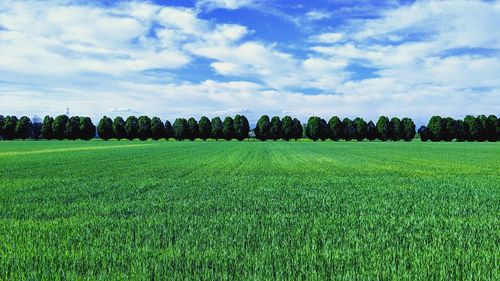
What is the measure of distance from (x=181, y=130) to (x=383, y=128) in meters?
80.7

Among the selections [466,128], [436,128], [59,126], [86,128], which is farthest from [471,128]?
[59,126]

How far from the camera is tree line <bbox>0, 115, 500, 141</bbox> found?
15675 centimetres

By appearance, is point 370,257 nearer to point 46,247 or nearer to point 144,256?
point 144,256

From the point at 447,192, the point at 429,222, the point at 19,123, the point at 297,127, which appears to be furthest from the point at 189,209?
the point at 19,123

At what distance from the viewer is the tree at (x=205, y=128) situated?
166625mm

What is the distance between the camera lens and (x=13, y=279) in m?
6.95

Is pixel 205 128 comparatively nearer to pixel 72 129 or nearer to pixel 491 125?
pixel 72 129

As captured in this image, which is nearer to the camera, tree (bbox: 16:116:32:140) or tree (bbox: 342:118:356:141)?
tree (bbox: 16:116:32:140)

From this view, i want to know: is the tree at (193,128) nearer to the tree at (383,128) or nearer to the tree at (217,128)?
the tree at (217,128)

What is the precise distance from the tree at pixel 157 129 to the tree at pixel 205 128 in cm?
1557

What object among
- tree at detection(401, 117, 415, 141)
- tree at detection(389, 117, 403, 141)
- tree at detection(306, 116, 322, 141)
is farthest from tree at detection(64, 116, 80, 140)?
tree at detection(401, 117, 415, 141)

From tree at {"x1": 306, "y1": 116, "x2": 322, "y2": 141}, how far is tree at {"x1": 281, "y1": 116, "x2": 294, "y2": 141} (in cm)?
696

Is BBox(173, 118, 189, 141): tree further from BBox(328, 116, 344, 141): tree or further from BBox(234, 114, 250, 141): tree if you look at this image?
BBox(328, 116, 344, 141): tree

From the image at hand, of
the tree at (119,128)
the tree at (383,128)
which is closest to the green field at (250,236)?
the tree at (383,128)
